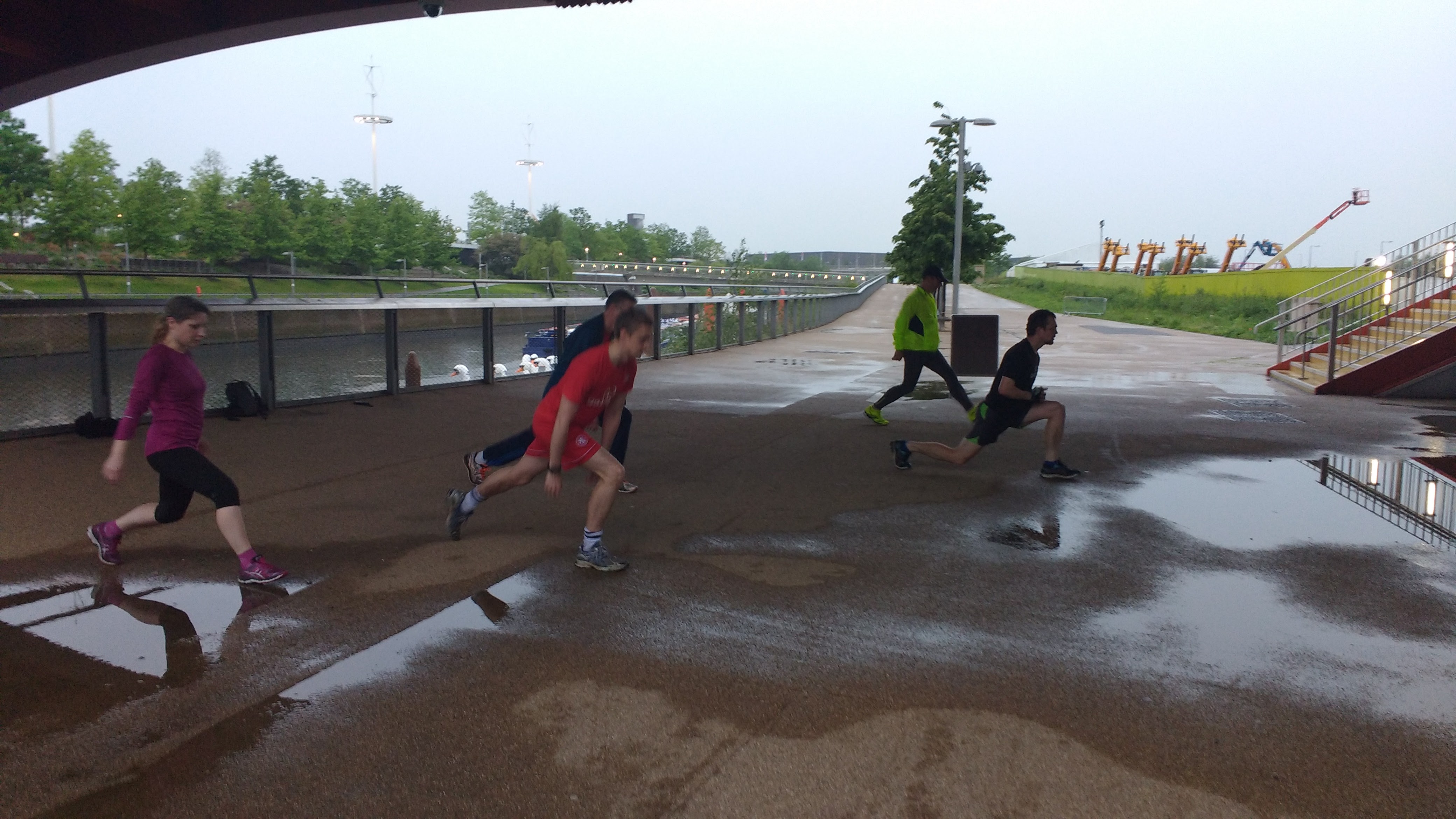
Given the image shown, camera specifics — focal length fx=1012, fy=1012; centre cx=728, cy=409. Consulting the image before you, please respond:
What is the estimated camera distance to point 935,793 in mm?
3211

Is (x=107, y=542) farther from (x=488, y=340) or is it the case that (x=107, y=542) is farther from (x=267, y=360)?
(x=488, y=340)

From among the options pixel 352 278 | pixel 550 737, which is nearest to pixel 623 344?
pixel 550 737

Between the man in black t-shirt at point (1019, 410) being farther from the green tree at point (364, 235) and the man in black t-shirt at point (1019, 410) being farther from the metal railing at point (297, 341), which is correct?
the green tree at point (364, 235)

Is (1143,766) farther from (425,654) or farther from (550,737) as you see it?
(425,654)

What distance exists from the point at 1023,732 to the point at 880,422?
7923 mm

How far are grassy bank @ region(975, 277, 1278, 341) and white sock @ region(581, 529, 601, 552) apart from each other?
1248 inches

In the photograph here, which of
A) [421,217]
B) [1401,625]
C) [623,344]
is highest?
[421,217]

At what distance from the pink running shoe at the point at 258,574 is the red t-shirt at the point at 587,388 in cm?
153

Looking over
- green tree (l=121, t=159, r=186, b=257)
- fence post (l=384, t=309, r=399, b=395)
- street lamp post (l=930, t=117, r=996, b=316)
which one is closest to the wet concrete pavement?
fence post (l=384, t=309, r=399, b=395)

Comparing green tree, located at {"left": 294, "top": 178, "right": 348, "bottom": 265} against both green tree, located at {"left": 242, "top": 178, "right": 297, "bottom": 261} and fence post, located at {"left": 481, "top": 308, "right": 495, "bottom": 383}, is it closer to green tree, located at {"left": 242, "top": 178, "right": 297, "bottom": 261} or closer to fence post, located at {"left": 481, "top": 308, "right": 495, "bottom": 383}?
green tree, located at {"left": 242, "top": 178, "right": 297, "bottom": 261}

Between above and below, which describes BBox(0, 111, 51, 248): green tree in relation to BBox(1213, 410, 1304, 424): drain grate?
above

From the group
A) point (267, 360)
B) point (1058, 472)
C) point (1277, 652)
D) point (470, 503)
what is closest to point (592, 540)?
point (470, 503)

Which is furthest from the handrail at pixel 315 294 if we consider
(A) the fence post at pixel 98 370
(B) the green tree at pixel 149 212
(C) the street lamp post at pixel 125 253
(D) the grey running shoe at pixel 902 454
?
(B) the green tree at pixel 149 212

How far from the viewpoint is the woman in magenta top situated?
4.92 meters
